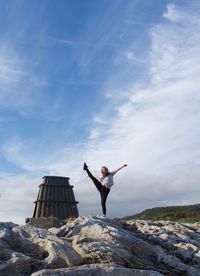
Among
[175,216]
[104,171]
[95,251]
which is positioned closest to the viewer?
[95,251]

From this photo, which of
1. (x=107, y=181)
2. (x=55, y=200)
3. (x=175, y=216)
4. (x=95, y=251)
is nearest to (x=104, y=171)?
(x=107, y=181)

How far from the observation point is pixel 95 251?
12.9m

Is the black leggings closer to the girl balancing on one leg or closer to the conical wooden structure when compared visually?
the girl balancing on one leg

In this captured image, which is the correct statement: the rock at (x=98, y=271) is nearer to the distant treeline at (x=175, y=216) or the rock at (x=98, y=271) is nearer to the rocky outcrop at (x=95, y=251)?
the rocky outcrop at (x=95, y=251)

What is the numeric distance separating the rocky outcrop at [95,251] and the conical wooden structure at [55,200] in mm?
11776

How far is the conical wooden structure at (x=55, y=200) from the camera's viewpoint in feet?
92.7

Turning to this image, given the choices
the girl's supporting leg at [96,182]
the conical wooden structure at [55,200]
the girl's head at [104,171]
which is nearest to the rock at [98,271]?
the girl's supporting leg at [96,182]

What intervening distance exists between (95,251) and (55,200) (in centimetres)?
1575

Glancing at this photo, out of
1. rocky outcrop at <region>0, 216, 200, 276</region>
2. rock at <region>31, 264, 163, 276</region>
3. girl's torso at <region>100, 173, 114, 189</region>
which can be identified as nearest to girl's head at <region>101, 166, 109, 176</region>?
girl's torso at <region>100, 173, 114, 189</region>

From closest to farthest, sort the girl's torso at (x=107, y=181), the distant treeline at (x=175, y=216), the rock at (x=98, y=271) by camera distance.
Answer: the rock at (x=98, y=271), the girl's torso at (x=107, y=181), the distant treeline at (x=175, y=216)

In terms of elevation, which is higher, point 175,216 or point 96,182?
point 175,216

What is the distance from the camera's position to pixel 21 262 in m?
11.9

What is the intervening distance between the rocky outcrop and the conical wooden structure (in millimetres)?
11776

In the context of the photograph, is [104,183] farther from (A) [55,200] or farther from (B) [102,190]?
(A) [55,200]
